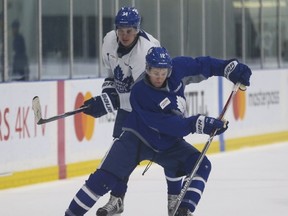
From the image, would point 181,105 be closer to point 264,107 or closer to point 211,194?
point 211,194

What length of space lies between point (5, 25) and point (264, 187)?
257 cm

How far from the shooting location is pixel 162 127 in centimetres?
626

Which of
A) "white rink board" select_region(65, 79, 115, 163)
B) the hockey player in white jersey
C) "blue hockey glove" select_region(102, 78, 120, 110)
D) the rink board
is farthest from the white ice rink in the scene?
"blue hockey glove" select_region(102, 78, 120, 110)

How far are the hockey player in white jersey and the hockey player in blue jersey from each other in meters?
0.41

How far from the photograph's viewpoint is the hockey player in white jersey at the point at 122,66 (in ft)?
22.4

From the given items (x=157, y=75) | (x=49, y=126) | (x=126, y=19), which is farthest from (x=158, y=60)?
(x=49, y=126)

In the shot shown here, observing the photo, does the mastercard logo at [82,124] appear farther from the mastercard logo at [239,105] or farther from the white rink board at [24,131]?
the mastercard logo at [239,105]

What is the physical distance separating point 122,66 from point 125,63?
1.7 inches

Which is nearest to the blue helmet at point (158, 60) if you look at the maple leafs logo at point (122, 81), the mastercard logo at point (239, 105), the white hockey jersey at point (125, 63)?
the white hockey jersey at point (125, 63)

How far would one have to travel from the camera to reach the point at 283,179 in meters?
9.70

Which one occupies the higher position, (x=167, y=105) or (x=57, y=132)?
(x=167, y=105)

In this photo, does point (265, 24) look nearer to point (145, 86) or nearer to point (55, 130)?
point (55, 130)

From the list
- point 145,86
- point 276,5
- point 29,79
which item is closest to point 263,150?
point 276,5

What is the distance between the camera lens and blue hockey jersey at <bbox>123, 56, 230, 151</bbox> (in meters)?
6.24
